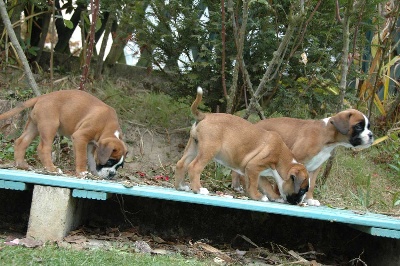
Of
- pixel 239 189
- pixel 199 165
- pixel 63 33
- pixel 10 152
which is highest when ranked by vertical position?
pixel 63 33

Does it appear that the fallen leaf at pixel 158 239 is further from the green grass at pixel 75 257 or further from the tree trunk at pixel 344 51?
the tree trunk at pixel 344 51

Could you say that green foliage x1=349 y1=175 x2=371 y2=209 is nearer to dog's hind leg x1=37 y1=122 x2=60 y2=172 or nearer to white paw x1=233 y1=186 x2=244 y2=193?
white paw x1=233 y1=186 x2=244 y2=193

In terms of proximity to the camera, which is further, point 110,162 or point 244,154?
point 110,162

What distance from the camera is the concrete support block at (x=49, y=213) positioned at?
6145 mm

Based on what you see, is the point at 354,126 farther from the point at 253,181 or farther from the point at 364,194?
the point at 364,194

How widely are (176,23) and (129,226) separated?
3.49 meters

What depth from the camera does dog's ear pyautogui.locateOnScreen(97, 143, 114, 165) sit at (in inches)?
315

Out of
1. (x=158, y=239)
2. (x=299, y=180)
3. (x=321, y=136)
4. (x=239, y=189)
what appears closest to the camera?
(x=158, y=239)

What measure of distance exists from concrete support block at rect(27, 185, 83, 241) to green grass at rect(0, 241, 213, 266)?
237mm

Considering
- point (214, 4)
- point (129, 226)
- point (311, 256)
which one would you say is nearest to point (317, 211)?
point (311, 256)

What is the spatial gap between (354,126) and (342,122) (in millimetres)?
160

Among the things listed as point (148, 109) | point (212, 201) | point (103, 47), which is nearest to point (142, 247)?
point (212, 201)

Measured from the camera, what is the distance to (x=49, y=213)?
20.3 ft

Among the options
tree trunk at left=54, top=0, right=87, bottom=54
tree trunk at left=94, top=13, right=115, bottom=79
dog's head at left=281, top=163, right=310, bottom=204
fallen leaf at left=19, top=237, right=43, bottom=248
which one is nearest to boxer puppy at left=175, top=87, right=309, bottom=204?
dog's head at left=281, top=163, right=310, bottom=204
